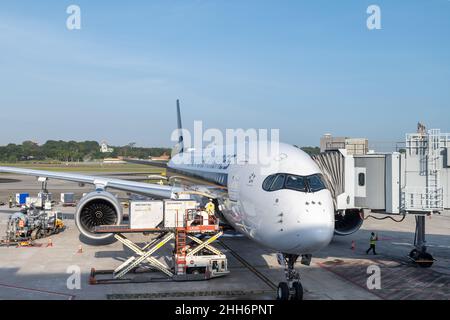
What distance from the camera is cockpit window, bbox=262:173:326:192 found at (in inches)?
439

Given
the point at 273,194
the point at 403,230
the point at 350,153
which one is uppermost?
the point at 350,153

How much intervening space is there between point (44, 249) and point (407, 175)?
14871 mm

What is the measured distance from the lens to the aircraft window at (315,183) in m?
11.1

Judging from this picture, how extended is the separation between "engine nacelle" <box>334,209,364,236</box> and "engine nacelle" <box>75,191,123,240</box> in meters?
9.55

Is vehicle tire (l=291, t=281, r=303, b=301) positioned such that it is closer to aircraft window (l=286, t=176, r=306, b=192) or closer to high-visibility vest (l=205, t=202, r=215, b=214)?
aircraft window (l=286, t=176, r=306, b=192)

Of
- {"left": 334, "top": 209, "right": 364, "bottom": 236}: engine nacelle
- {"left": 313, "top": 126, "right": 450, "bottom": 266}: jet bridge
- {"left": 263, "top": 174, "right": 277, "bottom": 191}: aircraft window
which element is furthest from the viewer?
{"left": 334, "top": 209, "right": 364, "bottom": 236}: engine nacelle

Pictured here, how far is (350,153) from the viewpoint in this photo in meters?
17.3

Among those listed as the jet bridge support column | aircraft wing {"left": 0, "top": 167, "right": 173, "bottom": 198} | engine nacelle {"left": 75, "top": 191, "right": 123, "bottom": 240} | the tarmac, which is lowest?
the tarmac

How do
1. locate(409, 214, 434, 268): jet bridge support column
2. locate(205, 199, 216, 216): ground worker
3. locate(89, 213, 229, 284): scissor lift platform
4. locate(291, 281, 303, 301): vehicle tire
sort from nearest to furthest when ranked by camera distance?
locate(291, 281, 303, 301): vehicle tire < locate(89, 213, 229, 284): scissor lift platform < locate(205, 199, 216, 216): ground worker < locate(409, 214, 434, 268): jet bridge support column

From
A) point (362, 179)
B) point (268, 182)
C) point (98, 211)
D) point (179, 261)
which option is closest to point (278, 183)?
point (268, 182)

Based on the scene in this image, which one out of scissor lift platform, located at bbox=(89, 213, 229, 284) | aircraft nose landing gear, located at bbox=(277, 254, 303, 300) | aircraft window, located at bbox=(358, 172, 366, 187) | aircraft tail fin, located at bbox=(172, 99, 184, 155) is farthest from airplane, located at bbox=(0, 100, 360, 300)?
aircraft tail fin, located at bbox=(172, 99, 184, 155)
